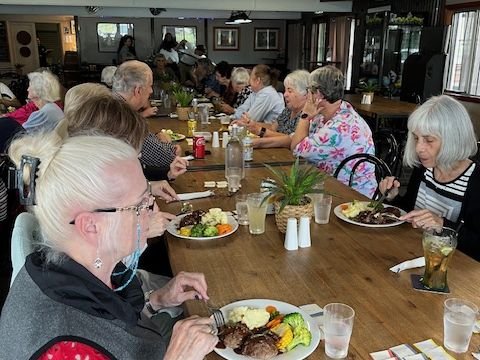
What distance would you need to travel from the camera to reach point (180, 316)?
1.69 meters

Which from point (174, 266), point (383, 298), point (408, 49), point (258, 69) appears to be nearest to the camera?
point (383, 298)

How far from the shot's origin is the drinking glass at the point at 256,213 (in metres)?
1.75

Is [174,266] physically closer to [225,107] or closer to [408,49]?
[225,107]

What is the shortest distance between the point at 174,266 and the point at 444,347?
83 centimetres

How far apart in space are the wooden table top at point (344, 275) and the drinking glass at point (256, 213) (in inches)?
1.2

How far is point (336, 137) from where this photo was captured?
2770mm

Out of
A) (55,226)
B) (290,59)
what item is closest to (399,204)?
(55,226)

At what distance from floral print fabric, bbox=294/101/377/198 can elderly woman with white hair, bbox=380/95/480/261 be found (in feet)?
2.32

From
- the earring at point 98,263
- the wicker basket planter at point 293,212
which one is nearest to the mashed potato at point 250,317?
the earring at point 98,263

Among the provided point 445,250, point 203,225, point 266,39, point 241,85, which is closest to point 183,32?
point 266,39

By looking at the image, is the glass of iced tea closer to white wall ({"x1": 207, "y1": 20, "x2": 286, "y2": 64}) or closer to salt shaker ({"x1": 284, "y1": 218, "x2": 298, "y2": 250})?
salt shaker ({"x1": 284, "y1": 218, "x2": 298, "y2": 250})

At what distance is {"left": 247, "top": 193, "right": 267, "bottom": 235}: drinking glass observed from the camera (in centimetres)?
175

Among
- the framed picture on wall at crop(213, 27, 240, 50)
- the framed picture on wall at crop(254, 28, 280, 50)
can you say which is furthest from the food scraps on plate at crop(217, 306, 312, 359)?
the framed picture on wall at crop(254, 28, 280, 50)

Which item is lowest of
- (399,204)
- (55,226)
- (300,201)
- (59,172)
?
(399,204)
